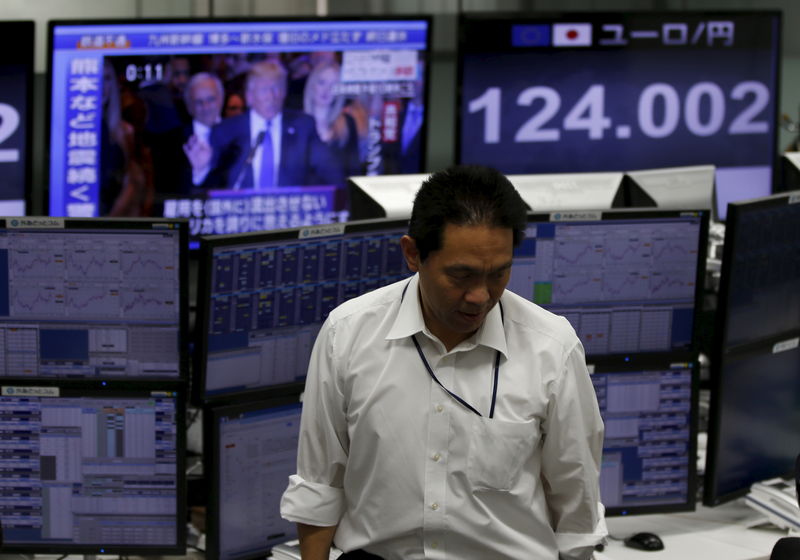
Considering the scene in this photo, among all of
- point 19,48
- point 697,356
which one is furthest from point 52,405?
point 19,48

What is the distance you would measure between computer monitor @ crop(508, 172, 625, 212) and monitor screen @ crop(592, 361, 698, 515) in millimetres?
391

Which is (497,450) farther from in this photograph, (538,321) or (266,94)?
(266,94)

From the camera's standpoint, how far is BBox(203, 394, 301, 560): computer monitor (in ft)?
6.74

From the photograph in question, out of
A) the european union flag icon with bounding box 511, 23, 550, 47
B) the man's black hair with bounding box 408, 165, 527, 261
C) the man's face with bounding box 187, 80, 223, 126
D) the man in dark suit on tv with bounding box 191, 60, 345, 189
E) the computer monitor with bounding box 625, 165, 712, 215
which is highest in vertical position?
the european union flag icon with bounding box 511, 23, 550, 47

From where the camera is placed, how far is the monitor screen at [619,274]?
2217mm

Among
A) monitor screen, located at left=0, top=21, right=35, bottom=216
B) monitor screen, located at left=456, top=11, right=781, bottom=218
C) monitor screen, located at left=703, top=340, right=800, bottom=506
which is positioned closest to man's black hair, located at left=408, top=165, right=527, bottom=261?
monitor screen, located at left=703, top=340, right=800, bottom=506

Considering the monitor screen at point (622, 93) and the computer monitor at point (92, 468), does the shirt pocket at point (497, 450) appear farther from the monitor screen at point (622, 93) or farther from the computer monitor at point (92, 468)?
the monitor screen at point (622, 93)

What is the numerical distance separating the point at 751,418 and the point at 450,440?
1.04 meters

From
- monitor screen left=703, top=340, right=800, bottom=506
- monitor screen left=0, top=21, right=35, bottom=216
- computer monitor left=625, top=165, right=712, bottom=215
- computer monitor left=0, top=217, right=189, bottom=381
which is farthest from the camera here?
monitor screen left=0, top=21, right=35, bottom=216

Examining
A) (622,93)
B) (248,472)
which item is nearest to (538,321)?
(248,472)

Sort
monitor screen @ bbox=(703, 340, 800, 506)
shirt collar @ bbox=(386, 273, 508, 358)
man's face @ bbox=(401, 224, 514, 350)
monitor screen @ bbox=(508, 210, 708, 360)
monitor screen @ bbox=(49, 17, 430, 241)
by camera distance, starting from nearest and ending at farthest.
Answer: man's face @ bbox=(401, 224, 514, 350) < shirt collar @ bbox=(386, 273, 508, 358) < monitor screen @ bbox=(508, 210, 708, 360) < monitor screen @ bbox=(703, 340, 800, 506) < monitor screen @ bbox=(49, 17, 430, 241)

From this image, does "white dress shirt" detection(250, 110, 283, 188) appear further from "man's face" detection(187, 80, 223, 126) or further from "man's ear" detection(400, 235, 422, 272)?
"man's ear" detection(400, 235, 422, 272)

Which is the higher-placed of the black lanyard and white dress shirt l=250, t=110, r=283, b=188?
white dress shirt l=250, t=110, r=283, b=188

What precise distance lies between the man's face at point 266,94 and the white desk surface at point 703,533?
84.1 inches
